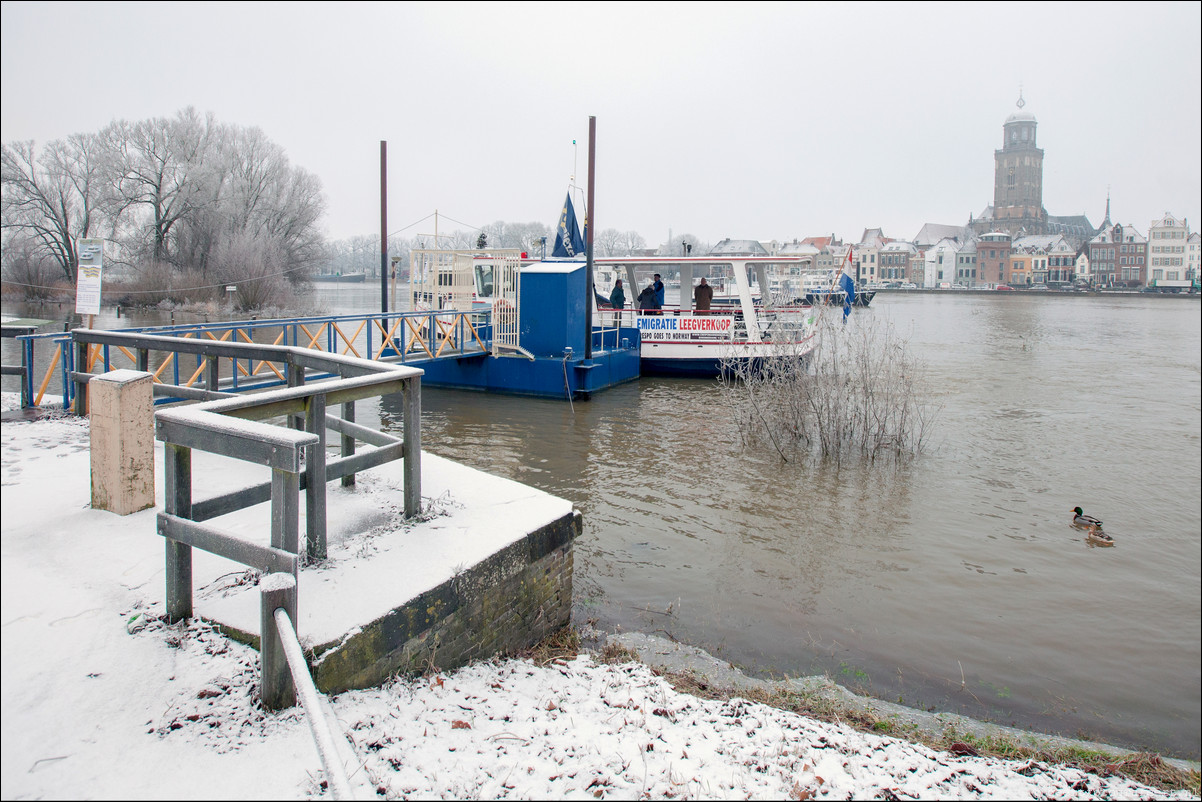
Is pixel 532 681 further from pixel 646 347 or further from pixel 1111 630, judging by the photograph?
pixel 646 347

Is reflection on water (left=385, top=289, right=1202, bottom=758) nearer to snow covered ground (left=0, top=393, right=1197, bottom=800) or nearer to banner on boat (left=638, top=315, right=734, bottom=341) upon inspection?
snow covered ground (left=0, top=393, right=1197, bottom=800)

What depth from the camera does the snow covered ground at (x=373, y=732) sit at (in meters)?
2.62

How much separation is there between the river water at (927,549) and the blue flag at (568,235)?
7.62 meters

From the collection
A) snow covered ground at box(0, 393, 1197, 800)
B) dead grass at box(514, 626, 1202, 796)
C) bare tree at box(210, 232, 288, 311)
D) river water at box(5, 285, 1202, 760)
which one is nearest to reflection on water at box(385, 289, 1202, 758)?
river water at box(5, 285, 1202, 760)

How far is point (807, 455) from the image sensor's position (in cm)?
1245

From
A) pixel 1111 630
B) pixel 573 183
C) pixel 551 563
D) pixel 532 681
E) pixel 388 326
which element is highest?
pixel 573 183

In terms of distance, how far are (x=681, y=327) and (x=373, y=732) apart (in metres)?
19.4

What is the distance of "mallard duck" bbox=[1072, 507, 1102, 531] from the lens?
30.2 ft

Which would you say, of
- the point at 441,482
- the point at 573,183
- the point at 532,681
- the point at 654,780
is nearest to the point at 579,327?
the point at 573,183

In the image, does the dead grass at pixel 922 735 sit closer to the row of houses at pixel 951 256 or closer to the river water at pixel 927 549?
the river water at pixel 927 549

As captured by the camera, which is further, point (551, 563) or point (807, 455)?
point (807, 455)

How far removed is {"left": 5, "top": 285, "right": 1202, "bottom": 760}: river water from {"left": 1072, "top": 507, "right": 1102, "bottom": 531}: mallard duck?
0.13m

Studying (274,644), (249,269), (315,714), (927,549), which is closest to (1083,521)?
(927,549)

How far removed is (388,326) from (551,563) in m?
13.5
